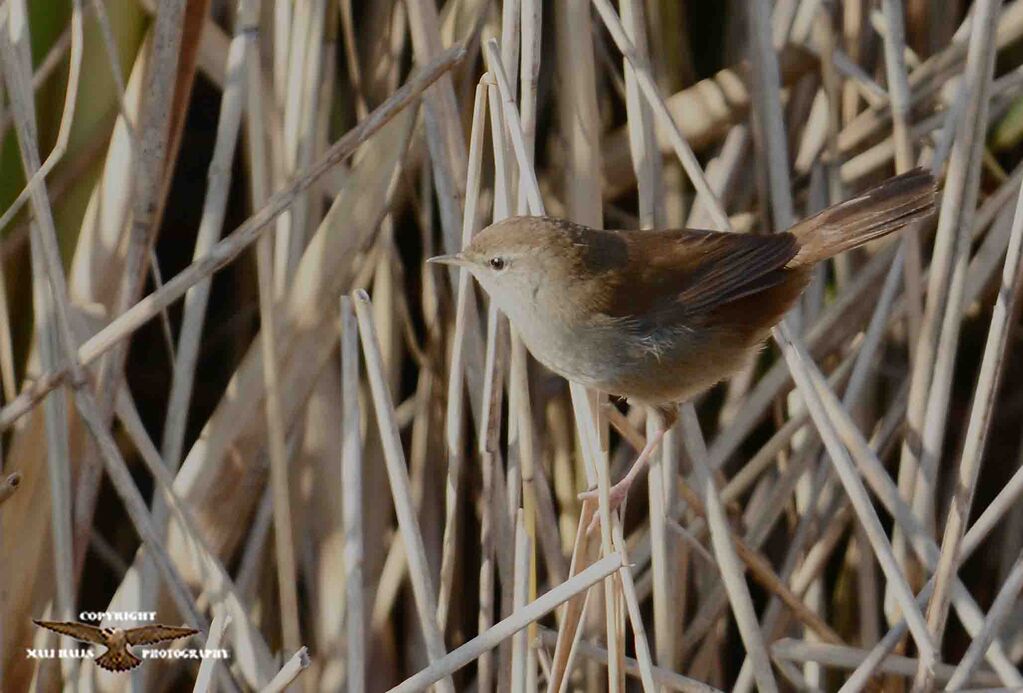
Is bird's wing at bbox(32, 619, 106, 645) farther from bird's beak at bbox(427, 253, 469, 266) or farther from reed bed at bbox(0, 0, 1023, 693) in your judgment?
bird's beak at bbox(427, 253, 469, 266)

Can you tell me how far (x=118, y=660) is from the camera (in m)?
2.19

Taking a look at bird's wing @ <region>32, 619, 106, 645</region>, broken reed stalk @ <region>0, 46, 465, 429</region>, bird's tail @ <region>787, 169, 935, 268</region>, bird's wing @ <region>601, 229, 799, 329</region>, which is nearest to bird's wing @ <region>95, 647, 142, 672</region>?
bird's wing @ <region>32, 619, 106, 645</region>

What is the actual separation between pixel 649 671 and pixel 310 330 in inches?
38.8

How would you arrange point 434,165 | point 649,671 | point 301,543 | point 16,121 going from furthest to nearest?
point 301,543, point 434,165, point 16,121, point 649,671

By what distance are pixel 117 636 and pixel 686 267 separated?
1225 mm

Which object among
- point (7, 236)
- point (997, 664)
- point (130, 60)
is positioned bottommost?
point (997, 664)

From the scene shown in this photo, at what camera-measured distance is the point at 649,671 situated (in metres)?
1.79

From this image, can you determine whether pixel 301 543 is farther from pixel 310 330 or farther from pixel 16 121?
pixel 16 121

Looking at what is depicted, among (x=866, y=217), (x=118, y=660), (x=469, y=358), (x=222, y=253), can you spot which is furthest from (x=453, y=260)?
(x=118, y=660)

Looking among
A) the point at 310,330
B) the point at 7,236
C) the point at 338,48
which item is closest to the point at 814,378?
the point at 310,330

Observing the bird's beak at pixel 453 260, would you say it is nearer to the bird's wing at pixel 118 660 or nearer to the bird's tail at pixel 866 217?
the bird's tail at pixel 866 217

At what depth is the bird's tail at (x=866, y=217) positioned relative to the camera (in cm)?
228

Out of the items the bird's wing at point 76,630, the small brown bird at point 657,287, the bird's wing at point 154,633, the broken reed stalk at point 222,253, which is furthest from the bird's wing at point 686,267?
the bird's wing at point 76,630

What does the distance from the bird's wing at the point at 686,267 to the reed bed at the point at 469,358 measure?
0.21ft
